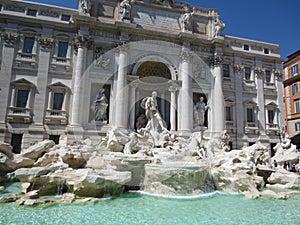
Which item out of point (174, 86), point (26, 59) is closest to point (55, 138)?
point (26, 59)

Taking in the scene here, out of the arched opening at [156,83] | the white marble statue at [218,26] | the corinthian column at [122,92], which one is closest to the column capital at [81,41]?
the corinthian column at [122,92]

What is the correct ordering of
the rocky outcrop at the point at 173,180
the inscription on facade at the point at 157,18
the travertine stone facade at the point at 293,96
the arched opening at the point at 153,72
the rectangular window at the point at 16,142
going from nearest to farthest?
the rocky outcrop at the point at 173,180, the rectangular window at the point at 16,142, the inscription on facade at the point at 157,18, the arched opening at the point at 153,72, the travertine stone facade at the point at 293,96

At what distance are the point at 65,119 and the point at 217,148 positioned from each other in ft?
30.6

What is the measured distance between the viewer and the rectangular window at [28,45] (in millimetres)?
13562

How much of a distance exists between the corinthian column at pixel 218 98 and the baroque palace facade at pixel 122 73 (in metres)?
0.07

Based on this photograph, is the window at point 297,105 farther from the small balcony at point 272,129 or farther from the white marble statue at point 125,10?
the white marble statue at point 125,10

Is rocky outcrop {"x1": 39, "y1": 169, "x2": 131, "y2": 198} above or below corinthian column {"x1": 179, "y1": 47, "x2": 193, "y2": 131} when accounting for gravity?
below

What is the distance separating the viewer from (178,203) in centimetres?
681

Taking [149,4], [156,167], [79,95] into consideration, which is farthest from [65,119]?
[149,4]

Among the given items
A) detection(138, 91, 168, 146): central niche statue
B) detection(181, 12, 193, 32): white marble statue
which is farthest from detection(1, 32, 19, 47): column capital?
detection(181, 12, 193, 32): white marble statue

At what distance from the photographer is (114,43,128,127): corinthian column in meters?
13.3

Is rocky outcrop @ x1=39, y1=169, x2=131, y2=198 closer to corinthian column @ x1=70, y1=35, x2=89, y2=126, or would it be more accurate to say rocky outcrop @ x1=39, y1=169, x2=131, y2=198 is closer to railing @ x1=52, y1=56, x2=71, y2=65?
corinthian column @ x1=70, y1=35, x2=89, y2=126

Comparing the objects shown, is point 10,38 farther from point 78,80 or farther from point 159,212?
point 159,212

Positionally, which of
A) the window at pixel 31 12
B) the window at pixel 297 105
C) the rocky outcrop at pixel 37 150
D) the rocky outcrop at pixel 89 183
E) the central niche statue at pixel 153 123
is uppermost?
the window at pixel 31 12
